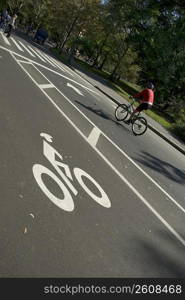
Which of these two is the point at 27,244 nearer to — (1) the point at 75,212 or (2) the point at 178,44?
(1) the point at 75,212

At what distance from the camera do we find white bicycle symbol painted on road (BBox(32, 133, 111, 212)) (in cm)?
534

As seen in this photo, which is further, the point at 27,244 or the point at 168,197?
the point at 168,197

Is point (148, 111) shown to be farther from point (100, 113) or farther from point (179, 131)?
point (100, 113)

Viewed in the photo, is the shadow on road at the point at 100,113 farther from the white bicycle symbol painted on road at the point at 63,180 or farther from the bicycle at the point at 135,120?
the white bicycle symbol painted on road at the point at 63,180

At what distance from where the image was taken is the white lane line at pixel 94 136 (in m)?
9.02

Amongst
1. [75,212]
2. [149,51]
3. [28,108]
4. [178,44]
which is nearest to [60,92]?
[28,108]

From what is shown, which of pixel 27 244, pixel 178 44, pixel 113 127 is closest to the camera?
pixel 27 244

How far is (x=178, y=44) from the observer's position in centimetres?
2992

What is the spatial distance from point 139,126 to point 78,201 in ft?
28.1

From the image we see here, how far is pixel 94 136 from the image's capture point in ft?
32.0

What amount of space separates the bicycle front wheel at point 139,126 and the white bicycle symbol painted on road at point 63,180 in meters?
6.86

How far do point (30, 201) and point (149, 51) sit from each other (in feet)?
105

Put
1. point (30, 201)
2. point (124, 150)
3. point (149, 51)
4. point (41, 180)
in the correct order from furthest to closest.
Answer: point (149, 51), point (124, 150), point (41, 180), point (30, 201)

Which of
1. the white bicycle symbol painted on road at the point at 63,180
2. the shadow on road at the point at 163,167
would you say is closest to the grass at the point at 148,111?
the shadow on road at the point at 163,167
